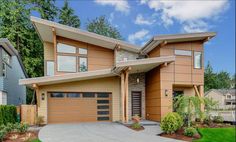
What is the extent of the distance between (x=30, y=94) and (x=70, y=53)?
16697 mm

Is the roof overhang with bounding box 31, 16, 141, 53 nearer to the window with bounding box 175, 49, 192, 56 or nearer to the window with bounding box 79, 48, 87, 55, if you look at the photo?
the window with bounding box 79, 48, 87, 55

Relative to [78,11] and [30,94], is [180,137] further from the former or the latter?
[78,11]

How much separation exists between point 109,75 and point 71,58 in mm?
3049

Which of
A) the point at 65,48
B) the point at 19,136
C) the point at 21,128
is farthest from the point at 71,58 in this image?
the point at 19,136

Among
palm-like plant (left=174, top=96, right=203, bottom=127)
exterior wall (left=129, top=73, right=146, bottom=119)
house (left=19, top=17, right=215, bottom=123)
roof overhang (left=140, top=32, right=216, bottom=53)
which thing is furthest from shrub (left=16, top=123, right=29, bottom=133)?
roof overhang (left=140, top=32, right=216, bottom=53)

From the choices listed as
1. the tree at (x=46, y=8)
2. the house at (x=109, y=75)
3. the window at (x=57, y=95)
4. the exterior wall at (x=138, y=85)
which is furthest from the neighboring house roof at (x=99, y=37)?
the tree at (x=46, y=8)

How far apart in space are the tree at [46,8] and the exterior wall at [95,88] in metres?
16.1

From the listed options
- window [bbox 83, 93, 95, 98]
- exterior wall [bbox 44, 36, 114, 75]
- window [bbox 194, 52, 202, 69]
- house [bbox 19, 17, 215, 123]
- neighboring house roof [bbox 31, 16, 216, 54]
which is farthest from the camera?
exterior wall [bbox 44, 36, 114, 75]

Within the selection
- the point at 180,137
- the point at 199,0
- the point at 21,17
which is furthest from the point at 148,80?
the point at 21,17

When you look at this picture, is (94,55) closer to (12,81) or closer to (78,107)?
(78,107)

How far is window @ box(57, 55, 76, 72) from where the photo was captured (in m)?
16.5

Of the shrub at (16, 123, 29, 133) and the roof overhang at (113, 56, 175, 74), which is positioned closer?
the shrub at (16, 123, 29, 133)

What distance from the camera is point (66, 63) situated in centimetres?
1667

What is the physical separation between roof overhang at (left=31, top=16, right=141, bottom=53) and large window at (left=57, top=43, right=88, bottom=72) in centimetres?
77
